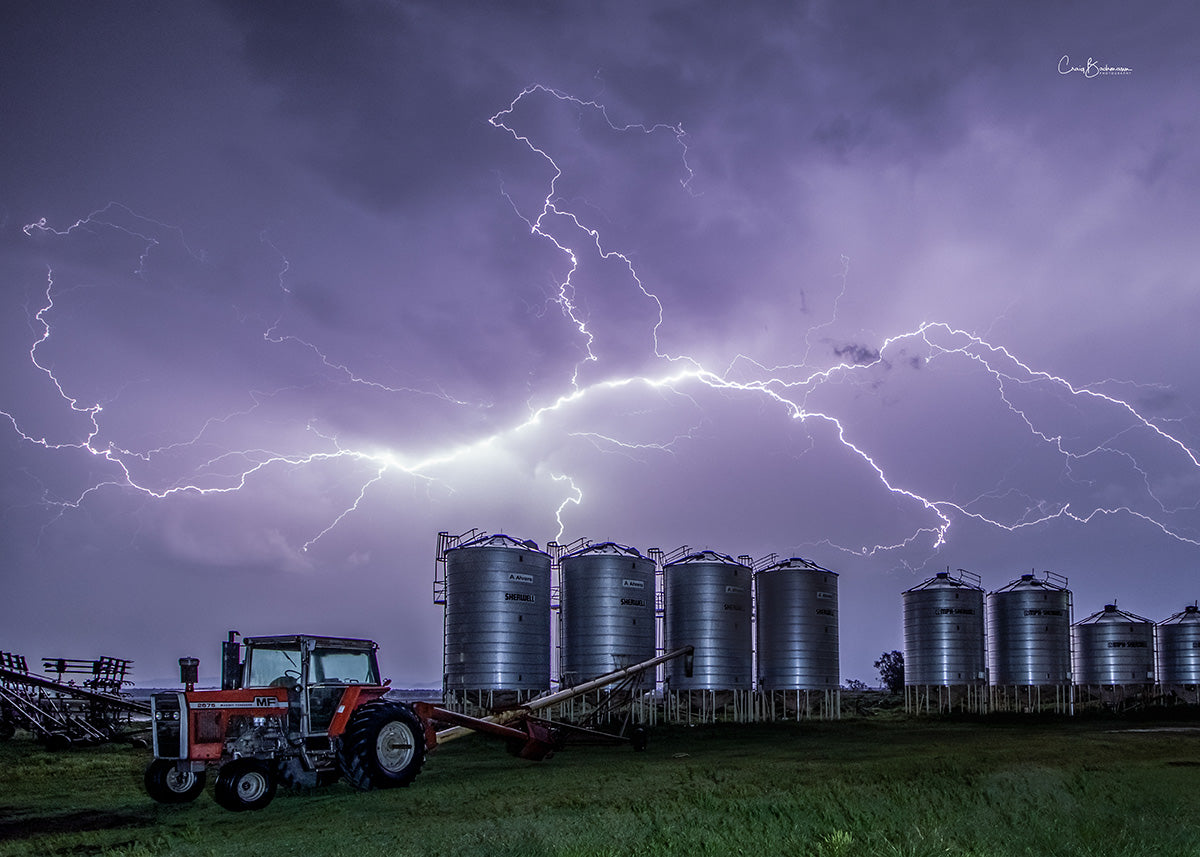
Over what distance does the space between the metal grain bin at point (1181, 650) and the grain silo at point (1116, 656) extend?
3.79 metres

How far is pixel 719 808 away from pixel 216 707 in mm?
7930

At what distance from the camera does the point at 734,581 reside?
4391 cm

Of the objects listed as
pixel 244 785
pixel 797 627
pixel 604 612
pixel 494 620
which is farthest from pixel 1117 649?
pixel 244 785

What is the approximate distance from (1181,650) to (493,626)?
152 ft

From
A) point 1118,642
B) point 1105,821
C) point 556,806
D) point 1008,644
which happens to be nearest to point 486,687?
point 556,806

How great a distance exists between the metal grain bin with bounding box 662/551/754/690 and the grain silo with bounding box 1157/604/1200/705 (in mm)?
33150

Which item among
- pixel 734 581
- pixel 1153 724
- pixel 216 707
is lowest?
pixel 1153 724

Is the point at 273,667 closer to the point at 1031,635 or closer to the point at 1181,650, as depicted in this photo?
the point at 1031,635

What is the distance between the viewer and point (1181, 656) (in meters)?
61.6

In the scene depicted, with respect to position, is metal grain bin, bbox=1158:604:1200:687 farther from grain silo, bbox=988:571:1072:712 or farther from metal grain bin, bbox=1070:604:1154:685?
grain silo, bbox=988:571:1072:712

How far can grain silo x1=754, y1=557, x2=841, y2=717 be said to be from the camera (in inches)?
1774

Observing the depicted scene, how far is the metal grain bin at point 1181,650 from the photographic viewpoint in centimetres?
6128

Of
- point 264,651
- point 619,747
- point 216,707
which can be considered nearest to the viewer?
point 216,707

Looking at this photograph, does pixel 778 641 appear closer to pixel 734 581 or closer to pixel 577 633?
pixel 734 581
